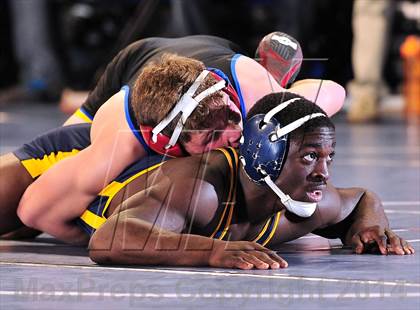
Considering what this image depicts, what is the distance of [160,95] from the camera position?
4.59 metres

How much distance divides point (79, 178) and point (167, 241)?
79 centimetres

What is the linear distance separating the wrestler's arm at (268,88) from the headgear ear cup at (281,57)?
5.8 inches

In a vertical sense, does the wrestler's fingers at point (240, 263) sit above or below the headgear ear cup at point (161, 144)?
Answer: below

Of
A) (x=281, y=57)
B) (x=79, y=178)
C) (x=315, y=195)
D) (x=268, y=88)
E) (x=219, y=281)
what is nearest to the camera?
(x=219, y=281)

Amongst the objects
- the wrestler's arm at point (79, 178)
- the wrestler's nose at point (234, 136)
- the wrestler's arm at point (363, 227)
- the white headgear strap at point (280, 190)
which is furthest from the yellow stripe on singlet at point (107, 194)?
the wrestler's arm at point (363, 227)

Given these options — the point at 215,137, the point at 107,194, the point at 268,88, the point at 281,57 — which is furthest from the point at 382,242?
the point at 281,57

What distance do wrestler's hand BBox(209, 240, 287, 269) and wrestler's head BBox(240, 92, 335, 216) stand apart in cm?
26

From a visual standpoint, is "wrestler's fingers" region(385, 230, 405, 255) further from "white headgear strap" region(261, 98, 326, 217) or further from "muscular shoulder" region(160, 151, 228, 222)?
"muscular shoulder" region(160, 151, 228, 222)

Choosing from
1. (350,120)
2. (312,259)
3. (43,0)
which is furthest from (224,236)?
(43,0)

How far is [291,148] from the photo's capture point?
4.50 metres

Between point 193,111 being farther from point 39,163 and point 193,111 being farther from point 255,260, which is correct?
point 39,163

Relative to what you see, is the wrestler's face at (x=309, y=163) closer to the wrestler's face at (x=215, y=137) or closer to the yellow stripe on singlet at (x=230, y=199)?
the yellow stripe on singlet at (x=230, y=199)

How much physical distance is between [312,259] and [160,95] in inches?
31.3

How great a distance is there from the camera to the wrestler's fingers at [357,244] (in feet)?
15.6
